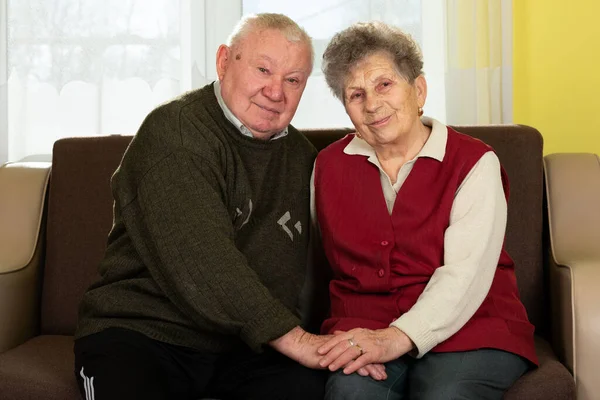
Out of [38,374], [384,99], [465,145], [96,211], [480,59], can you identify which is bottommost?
[38,374]

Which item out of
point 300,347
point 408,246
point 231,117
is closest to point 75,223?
point 231,117

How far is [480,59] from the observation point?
2869 millimetres

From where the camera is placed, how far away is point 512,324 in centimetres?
184

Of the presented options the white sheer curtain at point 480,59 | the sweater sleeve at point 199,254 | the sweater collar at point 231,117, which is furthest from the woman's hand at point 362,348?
the white sheer curtain at point 480,59

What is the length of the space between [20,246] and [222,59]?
82 centimetres

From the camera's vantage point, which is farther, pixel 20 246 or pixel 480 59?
pixel 480 59

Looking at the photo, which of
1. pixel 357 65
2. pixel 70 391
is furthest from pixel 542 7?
pixel 70 391

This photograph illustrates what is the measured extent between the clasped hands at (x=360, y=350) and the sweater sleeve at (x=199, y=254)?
8 cm

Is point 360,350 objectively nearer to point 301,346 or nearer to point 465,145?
point 301,346

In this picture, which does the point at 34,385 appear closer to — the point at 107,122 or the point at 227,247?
the point at 227,247

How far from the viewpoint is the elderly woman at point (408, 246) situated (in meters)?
1.75

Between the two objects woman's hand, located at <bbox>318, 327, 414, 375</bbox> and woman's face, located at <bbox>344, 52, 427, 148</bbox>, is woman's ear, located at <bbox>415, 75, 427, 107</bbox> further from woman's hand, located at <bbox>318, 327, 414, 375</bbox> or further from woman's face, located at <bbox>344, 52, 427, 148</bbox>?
woman's hand, located at <bbox>318, 327, 414, 375</bbox>

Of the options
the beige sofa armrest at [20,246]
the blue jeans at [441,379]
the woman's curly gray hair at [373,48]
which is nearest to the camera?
the blue jeans at [441,379]

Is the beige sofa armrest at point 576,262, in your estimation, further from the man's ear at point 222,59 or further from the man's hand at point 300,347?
the man's ear at point 222,59
